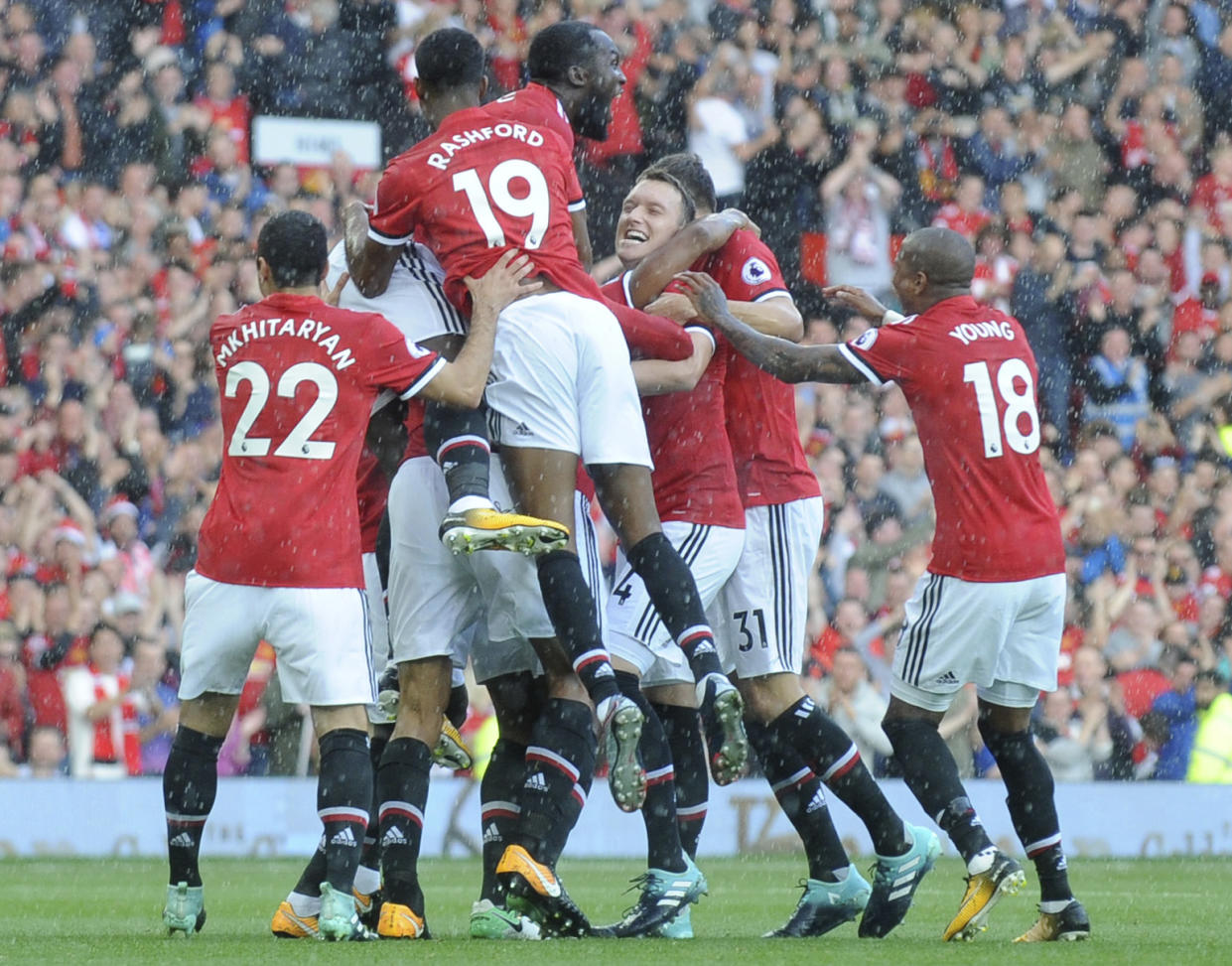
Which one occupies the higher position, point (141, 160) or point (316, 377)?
point (141, 160)

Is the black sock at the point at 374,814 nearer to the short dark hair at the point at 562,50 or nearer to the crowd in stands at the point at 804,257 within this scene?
the short dark hair at the point at 562,50

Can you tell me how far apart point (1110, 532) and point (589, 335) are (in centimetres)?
900

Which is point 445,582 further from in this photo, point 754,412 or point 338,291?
point 754,412

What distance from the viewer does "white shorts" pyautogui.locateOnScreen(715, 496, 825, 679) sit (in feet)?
24.0

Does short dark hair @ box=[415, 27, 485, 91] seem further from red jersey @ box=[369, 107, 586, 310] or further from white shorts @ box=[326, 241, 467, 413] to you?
white shorts @ box=[326, 241, 467, 413]

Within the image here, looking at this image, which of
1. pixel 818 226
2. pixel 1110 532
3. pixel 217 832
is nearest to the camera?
pixel 217 832

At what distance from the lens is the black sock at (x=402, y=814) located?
20.8ft

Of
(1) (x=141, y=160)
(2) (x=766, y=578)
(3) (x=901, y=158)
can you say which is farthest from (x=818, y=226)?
(2) (x=766, y=578)

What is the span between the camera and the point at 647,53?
16578mm

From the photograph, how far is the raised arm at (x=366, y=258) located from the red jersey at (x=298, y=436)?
1.15 ft

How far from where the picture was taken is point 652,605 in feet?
23.0

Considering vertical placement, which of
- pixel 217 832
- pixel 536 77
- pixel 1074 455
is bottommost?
pixel 217 832

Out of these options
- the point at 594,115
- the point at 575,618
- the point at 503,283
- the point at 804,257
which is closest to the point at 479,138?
the point at 503,283

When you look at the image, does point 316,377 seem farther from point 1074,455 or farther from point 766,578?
point 1074,455
